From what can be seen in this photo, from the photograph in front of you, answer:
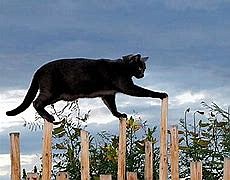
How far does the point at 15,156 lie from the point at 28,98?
0.31 metres

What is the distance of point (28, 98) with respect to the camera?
3.15 m

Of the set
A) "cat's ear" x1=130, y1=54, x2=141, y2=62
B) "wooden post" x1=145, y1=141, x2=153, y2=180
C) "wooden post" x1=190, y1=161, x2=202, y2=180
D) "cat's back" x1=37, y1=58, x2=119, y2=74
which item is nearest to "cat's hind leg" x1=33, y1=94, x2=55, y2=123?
"cat's back" x1=37, y1=58, x2=119, y2=74

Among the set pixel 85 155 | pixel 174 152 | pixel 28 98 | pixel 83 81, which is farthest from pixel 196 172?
pixel 28 98

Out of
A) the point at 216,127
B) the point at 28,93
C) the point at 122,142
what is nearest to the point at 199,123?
the point at 216,127

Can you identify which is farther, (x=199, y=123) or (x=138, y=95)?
(x=199, y=123)

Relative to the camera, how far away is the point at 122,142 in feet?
10.0

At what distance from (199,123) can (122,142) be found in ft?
2.58

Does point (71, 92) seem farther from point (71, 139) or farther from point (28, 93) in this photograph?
point (71, 139)

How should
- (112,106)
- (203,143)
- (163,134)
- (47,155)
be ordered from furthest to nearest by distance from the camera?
1. (203,143)
2. (112,106)
3. (163,134)
4. (47,155)

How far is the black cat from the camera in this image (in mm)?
2982

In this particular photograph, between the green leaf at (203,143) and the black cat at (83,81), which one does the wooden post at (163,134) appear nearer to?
the black cat at (83,81)

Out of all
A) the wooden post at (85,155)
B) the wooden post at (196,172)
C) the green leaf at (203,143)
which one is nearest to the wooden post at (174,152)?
the wooden post at (196,172)

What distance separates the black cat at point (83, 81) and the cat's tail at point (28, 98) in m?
0.07

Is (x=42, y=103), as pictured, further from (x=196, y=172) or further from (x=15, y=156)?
(x=196, y=172)
